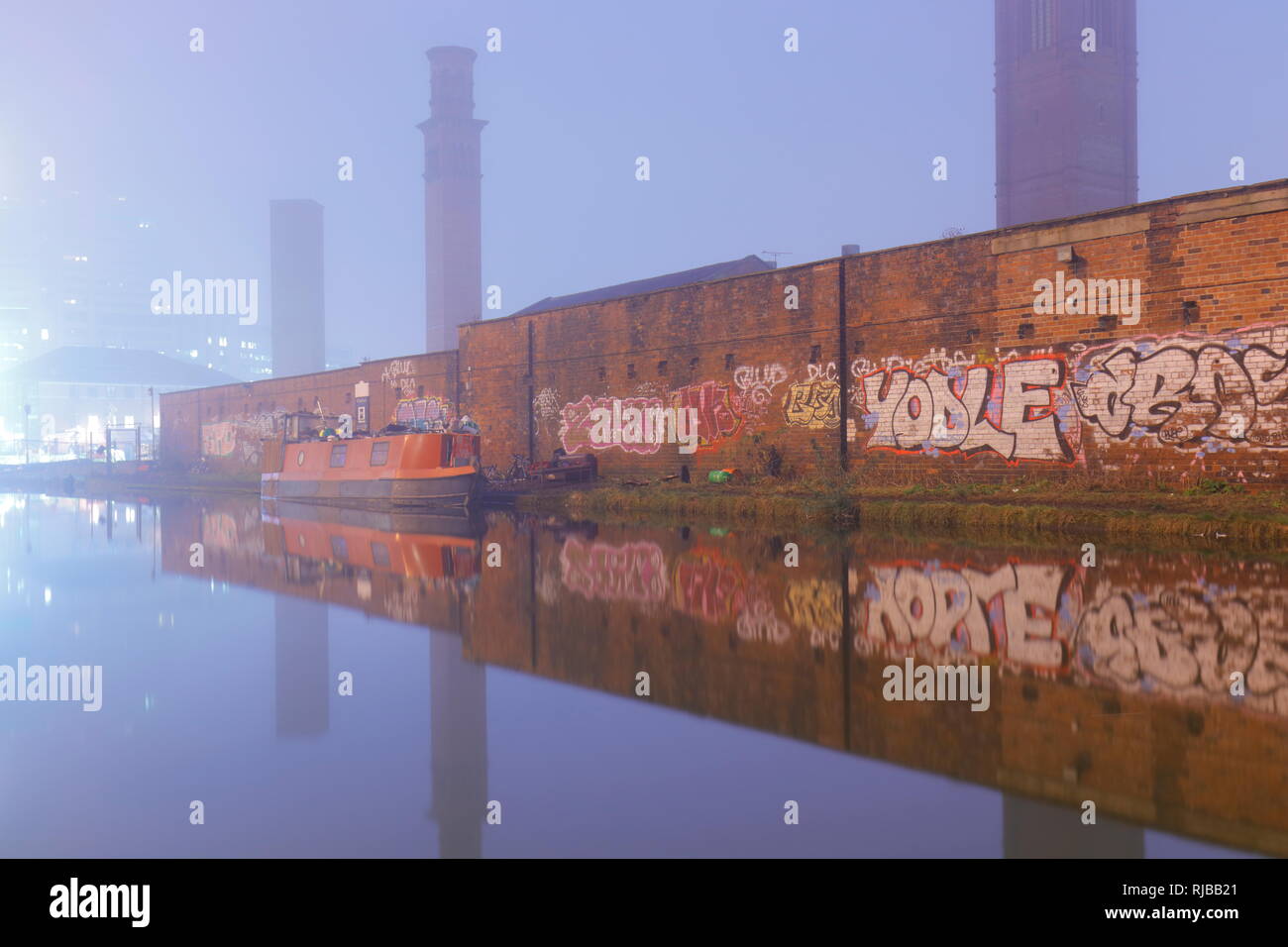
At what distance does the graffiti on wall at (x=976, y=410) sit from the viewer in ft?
58.1

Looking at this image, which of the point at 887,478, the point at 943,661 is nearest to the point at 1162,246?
the point at 887,478

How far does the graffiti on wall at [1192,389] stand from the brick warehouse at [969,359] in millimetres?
25

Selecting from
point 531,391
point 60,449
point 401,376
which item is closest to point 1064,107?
point 401,376

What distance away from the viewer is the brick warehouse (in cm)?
1544

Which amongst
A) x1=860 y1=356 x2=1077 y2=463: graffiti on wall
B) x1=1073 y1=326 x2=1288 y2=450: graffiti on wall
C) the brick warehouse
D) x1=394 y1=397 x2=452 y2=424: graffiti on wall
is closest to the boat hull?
the brick warehouse

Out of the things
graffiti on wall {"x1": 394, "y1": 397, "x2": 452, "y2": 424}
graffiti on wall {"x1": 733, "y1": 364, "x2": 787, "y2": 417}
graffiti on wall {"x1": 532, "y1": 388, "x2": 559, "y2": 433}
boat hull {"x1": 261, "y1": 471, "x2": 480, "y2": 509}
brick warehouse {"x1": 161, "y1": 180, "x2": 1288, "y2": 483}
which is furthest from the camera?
graffiti on wall {"x1": 394, "y1": 397, "x2": 452, "y2": 424}

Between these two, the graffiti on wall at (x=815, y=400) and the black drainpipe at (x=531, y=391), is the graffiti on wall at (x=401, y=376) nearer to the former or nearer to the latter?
the black drainpipe at (x=531, y=391)

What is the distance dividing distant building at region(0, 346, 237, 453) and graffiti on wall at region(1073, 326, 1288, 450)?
101 metres

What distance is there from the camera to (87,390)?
10700 centimetres

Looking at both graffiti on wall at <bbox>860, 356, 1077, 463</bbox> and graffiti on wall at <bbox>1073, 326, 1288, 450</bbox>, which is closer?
graffiti on wall at <bbox>1073, 326, 1288, 450</bbox>

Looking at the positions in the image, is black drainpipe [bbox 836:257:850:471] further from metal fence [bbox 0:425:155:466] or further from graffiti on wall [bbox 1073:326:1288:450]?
metal fence [bbox 0:425:155:466]

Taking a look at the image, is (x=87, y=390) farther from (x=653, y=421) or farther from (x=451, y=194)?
(x=653, y=421)

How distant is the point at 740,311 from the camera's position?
78.6ft

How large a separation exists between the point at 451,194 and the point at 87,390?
4516 cm
